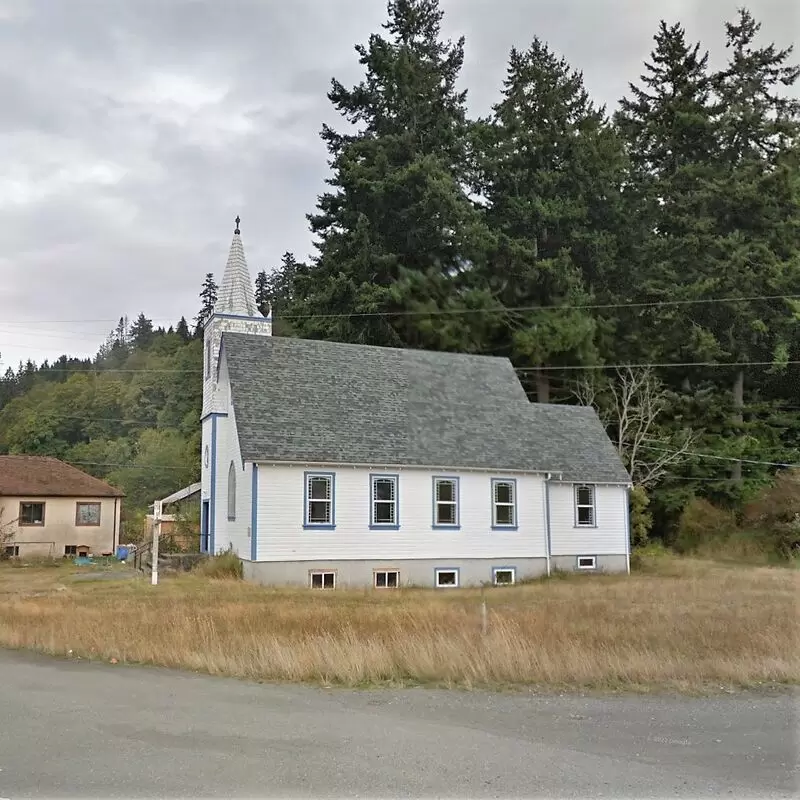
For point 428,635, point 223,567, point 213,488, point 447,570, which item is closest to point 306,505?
point 223,567

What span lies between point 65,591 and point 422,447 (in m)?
11.7

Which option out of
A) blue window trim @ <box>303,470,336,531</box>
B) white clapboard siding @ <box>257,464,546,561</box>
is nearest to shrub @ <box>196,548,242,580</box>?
white clapboard siding @ <box>257,464,546,561</box>

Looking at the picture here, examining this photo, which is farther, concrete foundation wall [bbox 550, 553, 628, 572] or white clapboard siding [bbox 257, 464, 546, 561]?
concrete foundation wall [bbox 550, 553, 628, 572]

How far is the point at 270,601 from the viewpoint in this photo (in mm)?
18812

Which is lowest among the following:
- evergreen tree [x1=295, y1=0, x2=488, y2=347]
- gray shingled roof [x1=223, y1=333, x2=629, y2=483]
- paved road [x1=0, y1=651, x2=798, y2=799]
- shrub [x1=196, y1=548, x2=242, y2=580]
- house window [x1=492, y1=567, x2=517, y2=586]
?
house window [x1=492, y1=567, x2=517, y2=586]

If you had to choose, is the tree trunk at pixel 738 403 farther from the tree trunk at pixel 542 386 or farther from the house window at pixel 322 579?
the house window at pixel 322 579

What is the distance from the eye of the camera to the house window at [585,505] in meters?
30.2

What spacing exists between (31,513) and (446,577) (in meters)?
23.9

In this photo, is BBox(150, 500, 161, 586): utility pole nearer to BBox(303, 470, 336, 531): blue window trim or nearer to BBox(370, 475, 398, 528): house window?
BBox(303, 470, 336, 531): blue window trim

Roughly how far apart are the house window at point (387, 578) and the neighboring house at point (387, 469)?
45 mm

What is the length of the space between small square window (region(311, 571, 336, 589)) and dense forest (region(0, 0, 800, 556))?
17173 mm

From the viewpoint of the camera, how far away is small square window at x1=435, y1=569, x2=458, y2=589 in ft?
88.2

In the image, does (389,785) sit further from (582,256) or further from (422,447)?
(582,256)

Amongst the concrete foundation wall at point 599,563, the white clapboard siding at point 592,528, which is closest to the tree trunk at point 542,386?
the white clapboard siding at point 592,528
